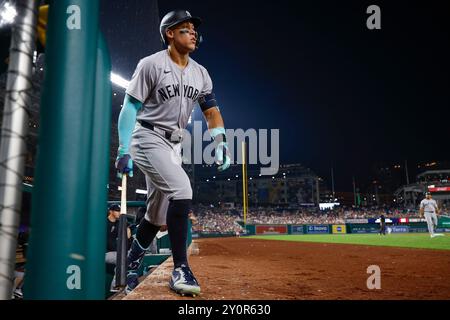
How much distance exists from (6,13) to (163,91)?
1.27 metres

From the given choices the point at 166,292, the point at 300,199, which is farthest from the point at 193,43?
the point at 300,199

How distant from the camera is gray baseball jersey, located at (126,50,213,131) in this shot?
221 cm

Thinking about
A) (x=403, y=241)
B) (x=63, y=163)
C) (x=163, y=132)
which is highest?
(x=163, y=132)

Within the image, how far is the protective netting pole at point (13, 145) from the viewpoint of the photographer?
81cm

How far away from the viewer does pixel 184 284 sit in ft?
6.32

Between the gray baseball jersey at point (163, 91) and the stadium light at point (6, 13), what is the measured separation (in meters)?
1.14

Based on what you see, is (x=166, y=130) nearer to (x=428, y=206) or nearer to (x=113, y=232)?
(x=113, y=232)

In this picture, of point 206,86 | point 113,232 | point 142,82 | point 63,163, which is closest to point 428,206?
point 113,232

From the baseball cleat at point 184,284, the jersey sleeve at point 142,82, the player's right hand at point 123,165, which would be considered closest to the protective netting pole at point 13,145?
the player's right hand at point 123,165

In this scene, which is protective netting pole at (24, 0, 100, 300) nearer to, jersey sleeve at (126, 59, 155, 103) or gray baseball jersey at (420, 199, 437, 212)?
jersey sleeve at (126, 59, 155, 103)

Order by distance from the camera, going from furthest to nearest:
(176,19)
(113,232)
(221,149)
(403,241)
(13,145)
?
(403,241) → (113,232) → (221,149) → (176,19) → (13,145)

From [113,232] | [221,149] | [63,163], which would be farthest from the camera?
[113,232]

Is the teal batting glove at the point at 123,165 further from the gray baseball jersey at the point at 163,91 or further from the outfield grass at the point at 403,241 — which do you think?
the outfield grass at the point at 403,241
